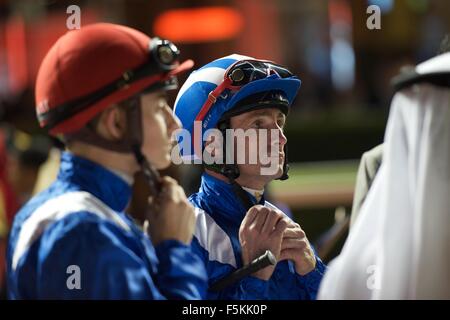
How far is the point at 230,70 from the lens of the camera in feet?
8.99

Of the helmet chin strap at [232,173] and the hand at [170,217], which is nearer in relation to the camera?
the hand at [170,217]

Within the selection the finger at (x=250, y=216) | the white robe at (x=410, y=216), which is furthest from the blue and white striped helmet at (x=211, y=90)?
the white robe at (x=410, y=216)

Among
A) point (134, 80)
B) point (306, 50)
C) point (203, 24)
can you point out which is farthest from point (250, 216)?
point (306, 50)

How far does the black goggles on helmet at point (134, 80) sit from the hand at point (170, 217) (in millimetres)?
267

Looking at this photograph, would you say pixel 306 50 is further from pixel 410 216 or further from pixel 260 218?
pixel 410 216

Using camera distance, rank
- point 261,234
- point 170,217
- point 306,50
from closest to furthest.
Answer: point 170,217, point 261,234, point 306,50

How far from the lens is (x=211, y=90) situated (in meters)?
2.75

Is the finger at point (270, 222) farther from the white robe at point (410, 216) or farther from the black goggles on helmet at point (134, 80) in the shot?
the black goggles on helmet at point (134, 80)

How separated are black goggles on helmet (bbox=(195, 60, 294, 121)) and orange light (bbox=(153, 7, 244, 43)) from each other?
8230mm

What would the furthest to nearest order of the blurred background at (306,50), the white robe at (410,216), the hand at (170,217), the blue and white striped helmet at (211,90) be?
the blurred background at (306,50) → the blue and white striped helmet at (211,90) → the hand at (170,217) → the white robe at (410,216)

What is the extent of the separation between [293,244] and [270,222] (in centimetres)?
10

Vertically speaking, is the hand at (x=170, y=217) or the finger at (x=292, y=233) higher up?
the hand at (x=170, y=217)

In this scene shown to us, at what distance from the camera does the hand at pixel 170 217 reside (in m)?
2.33

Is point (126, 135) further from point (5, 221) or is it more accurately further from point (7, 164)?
point (7, 164)
